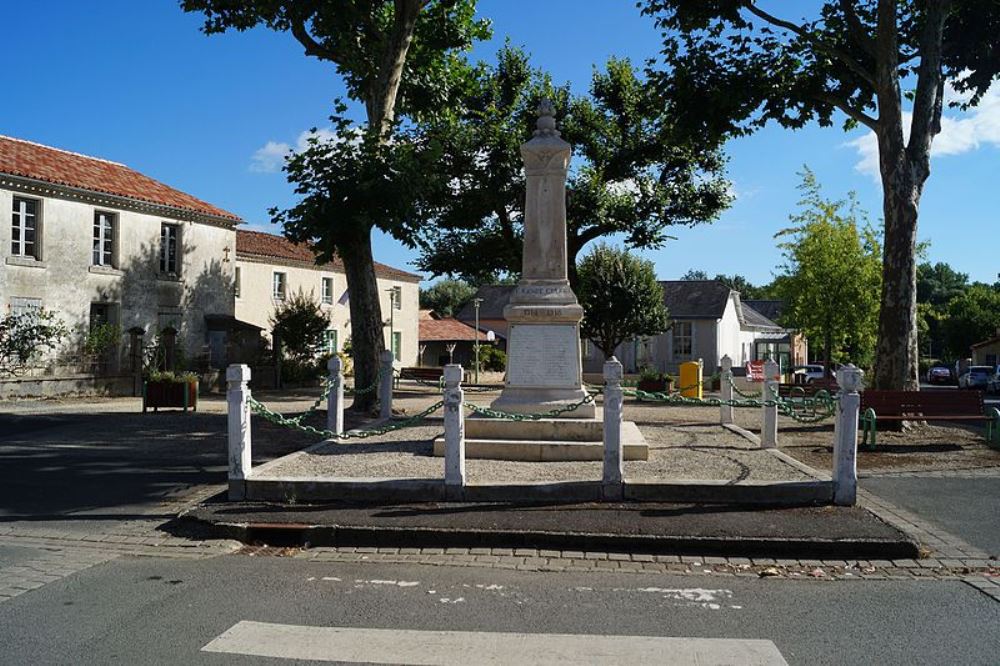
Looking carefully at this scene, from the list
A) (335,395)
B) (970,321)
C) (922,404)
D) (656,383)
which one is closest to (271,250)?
(656,383)

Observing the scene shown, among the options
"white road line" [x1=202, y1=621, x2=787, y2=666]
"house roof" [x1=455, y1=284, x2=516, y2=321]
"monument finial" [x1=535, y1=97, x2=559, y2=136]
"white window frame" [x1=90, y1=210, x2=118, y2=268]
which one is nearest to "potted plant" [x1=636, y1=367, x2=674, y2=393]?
"monument finial" [x1=535, y1=97, x2=559, y2=136]

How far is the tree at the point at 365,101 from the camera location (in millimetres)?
15570

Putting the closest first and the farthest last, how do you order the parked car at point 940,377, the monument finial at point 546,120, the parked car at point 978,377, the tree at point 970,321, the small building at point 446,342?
the monument finial at point 546,120, the parked car at point 978,377, the small building at point 446,342, the parked car at point 940,377, the tree at point 970,321

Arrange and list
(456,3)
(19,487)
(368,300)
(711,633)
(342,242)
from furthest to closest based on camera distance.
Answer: (456,3), (368,300), (342,242), (19,487), (711,633)

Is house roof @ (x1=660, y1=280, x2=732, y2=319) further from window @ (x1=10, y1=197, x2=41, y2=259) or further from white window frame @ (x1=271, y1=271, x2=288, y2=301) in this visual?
window @ (x1=10, y1=197, x2=41, y2=259)

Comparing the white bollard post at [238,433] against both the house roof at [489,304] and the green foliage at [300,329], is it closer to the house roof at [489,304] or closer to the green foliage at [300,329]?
the green foliage at [300,329]

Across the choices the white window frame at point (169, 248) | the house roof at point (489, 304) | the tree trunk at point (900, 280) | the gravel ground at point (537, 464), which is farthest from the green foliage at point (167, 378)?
the house roof at point (489, 304)

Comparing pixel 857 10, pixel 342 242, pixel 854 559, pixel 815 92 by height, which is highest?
pixel 857 10

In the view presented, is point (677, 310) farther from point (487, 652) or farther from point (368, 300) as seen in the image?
point (487, 652)

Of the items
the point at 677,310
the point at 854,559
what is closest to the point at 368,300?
the point at 854,559

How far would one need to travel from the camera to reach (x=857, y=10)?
675 inches

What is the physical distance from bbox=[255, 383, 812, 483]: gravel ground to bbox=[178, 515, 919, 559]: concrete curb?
1448 millimetres

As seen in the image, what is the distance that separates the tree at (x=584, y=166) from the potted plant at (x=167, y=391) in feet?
37.1

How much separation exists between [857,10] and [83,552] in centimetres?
1829
